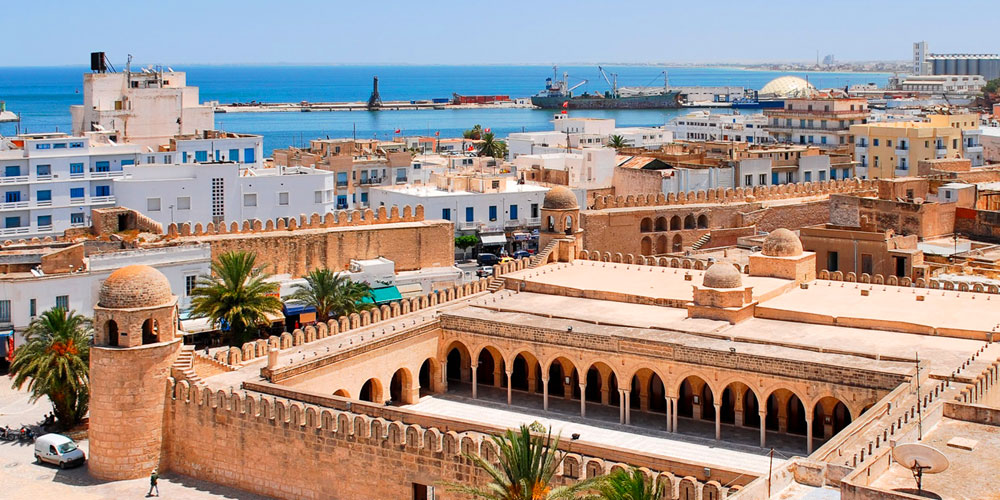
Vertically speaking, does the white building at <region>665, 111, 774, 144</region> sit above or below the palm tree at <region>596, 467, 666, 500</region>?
above

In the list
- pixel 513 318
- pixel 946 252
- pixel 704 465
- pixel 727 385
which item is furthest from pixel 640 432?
pixel 946 252

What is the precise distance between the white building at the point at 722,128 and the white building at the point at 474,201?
37252 millimetres

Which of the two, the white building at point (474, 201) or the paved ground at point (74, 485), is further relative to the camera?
the white building at point (474, 201)

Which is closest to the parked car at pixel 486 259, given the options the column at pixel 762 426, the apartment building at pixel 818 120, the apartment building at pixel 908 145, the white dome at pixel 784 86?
the column at pixel 762 426

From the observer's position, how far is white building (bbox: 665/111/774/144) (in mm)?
97812

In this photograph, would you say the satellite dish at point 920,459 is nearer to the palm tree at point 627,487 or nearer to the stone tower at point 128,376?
the palm tree at point 627,487

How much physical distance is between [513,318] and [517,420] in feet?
11.1

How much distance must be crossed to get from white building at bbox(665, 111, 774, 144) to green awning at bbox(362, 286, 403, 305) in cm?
5384

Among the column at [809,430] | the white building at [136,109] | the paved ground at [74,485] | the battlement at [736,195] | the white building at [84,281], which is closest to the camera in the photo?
the paved ground at [74,485]

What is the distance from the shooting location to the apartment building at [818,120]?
289ft

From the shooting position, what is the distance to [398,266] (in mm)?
46812

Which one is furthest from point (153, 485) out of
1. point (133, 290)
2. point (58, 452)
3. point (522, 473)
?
point (522, 473)

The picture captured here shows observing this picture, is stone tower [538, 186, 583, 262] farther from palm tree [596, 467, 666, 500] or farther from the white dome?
the white dome

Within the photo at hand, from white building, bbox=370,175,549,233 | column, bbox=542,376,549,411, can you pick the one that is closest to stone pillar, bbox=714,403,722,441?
column, bbox=542,376,549,411
